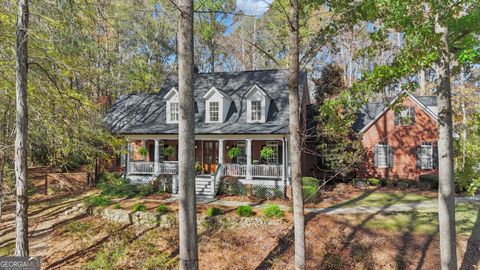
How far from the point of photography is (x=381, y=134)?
2256cm

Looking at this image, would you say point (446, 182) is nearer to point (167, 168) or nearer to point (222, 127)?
point (222, 127)

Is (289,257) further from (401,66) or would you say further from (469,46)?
(469,46)

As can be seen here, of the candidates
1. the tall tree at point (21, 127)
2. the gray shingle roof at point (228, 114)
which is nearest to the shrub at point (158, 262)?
the tall tree at point (21, 127)

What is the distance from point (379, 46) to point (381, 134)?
16246mm

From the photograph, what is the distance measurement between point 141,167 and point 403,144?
18.2m

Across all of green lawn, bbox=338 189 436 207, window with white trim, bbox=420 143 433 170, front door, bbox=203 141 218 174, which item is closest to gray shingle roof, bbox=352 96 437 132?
window with white trim, bbox=420 143 433 170

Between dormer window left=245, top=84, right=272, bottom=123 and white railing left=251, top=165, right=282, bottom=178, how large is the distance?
2904 mm

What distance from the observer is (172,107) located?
20.8 metres

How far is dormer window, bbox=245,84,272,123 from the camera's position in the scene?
18906 millimetres

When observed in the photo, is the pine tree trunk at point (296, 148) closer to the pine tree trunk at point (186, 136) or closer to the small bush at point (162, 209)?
the pine tree trunk at point (186, 136)

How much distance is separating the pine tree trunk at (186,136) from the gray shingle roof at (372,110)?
19.1 m

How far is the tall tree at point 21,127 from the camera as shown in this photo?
27.0ft

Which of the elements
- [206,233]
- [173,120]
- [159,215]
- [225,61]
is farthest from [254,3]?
[225,61]

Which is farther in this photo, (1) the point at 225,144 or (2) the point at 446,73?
(1) the point at 225,144
